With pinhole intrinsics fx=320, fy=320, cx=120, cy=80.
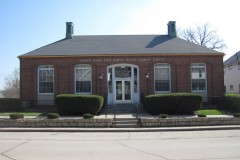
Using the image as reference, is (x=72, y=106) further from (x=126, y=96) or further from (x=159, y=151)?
(x=159, y=151)

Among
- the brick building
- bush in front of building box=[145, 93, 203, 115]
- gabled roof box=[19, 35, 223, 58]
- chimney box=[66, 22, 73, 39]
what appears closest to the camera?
bush in front of building box=[145, 93, 203, 115]

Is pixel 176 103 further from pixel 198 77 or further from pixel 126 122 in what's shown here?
pixel 198 77

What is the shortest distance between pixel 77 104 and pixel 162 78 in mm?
10019

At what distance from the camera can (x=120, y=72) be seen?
31.0 metres

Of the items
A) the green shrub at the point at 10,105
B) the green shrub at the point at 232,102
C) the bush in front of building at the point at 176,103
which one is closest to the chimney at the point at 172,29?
the green shrub at the point at 232,102

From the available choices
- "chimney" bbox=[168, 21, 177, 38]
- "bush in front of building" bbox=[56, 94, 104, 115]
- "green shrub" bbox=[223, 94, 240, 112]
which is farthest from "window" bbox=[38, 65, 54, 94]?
"green shrub" bbox=[223, 94, 240, 112]

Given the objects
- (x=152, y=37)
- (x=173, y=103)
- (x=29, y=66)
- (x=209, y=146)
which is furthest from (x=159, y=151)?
(x=152, y=37)

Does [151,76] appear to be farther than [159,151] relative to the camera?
Yes

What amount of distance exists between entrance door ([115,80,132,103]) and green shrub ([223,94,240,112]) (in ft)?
28.8

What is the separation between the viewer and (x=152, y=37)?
3553 centimetres

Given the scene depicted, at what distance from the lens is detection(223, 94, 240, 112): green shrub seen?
26.0 m

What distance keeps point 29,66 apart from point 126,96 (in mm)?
9762

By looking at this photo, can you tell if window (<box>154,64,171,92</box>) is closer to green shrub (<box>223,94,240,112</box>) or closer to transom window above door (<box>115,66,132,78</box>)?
transom window above door (<box>115,66,132,78</box>)

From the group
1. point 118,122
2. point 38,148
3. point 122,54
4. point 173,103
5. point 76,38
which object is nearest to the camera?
point 38,148
